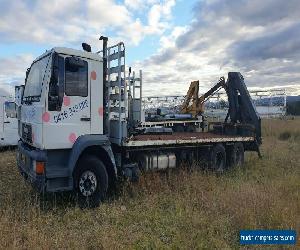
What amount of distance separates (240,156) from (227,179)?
7.08ft

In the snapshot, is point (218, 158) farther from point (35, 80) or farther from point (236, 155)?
point (35, 80)

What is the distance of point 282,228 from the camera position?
18.6 ft

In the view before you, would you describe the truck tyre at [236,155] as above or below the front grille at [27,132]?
below

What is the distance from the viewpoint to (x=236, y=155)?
11672mm

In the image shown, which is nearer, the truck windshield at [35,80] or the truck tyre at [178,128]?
the truck windshield at [35,80]

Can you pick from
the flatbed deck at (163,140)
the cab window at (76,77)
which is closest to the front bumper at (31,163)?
the cab window at (76,77)

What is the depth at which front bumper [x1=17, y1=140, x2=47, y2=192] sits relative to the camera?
6625 millimetres

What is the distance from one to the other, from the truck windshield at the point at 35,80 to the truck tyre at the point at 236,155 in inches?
253

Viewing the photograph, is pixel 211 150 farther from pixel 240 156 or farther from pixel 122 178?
pixel 122 178

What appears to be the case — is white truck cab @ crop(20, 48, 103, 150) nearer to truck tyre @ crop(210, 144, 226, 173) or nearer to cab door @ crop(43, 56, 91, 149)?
cab door @ crop(43, 56, 91, 149)

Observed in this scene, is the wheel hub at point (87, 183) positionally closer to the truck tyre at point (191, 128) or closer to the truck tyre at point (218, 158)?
the truck tyre at point (218, 158)

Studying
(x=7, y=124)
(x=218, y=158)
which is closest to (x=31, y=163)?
(x=218, y=158)

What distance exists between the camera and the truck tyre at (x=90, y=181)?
7203 millimetres

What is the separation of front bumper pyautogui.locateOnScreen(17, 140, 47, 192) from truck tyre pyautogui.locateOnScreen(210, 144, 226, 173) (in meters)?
5.20
